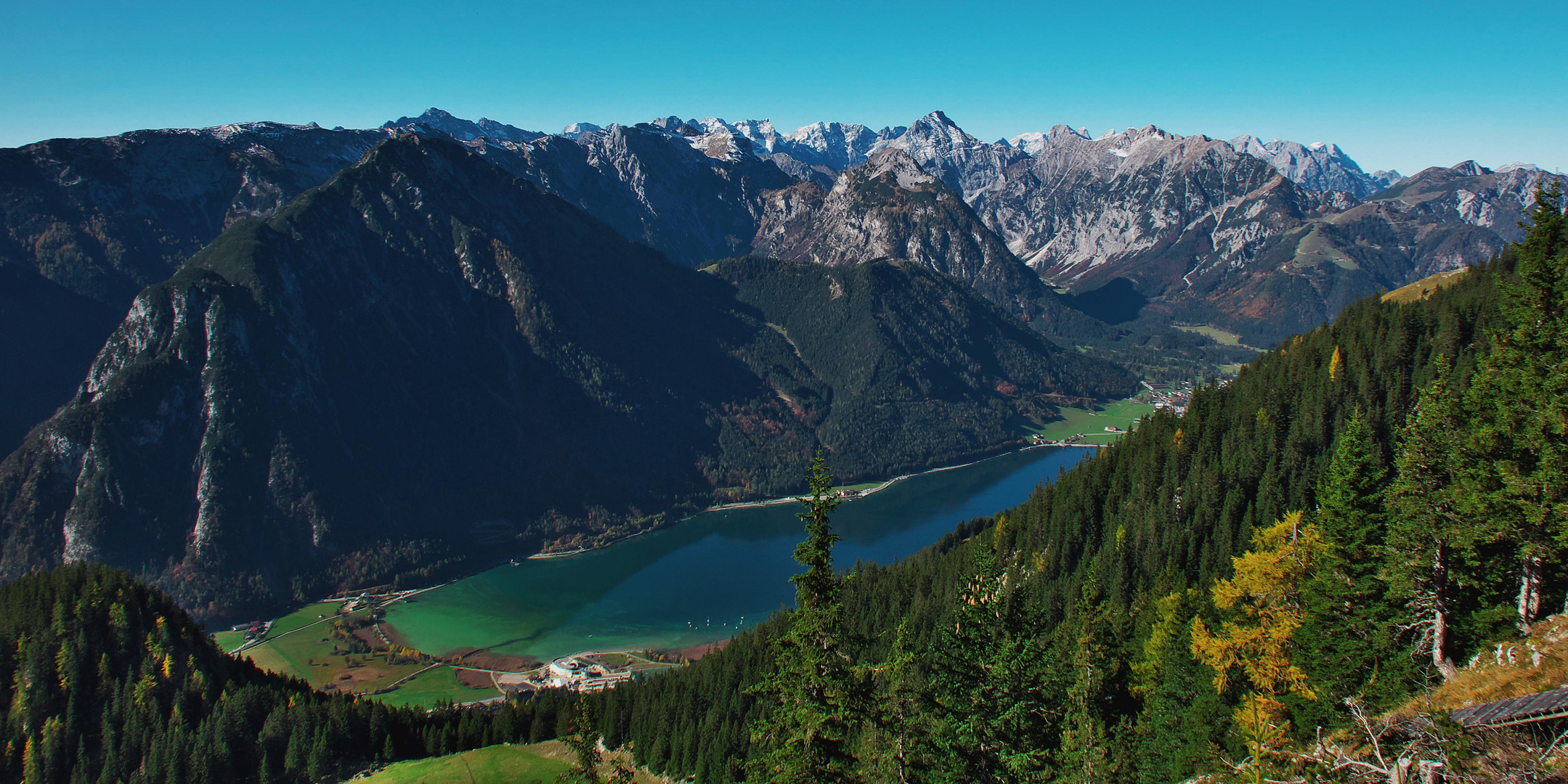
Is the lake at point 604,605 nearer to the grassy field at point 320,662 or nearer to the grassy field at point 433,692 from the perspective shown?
the grassy field at point 320,662

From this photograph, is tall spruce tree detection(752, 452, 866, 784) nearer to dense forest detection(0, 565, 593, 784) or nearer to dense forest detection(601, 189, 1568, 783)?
dense forest detection(601, 189, 1568, 783)

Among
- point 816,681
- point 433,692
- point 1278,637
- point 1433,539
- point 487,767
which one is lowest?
point 433,692

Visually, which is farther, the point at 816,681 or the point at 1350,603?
the point at 1350,603

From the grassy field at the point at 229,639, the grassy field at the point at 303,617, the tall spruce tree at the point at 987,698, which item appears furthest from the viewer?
the grassy field at the point at 303,617

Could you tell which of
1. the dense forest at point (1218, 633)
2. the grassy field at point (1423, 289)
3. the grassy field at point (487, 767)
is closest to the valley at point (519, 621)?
the grassy field at point (487, 767)

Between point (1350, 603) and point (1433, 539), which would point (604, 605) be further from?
point (1433, 539)

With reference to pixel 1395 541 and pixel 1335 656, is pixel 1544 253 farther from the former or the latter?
pixel 1335 656

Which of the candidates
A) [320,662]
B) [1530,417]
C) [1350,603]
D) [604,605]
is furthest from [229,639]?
[1530,417]

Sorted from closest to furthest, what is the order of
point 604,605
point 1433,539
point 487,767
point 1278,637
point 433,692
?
point 1433,539, point 1278,637, point 487,767, point 433,692, point 604,605
